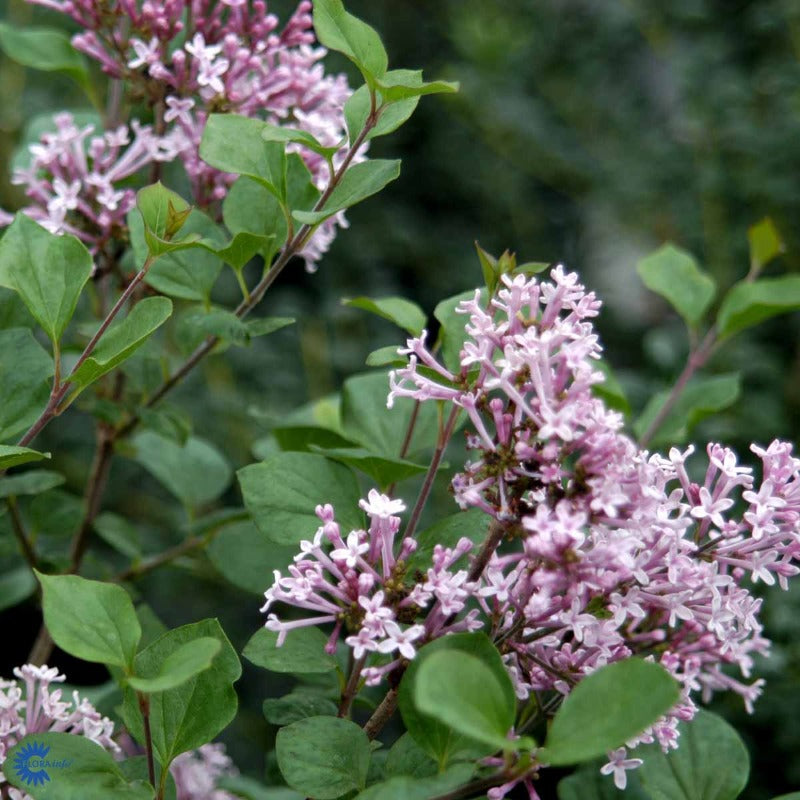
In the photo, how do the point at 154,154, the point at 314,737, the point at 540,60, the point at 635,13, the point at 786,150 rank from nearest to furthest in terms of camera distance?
1. the point at 314,737
2. the point at 154,154
3. the point at 786,150
4. the point at 635,13
5. the point at 540,60

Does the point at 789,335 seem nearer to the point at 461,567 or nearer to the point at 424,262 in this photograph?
the point at 424,262

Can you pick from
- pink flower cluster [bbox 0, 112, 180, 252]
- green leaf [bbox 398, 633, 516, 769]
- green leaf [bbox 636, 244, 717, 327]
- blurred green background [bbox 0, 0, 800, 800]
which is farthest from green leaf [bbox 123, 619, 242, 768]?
blurred green background [bbox 0, 0, 800, 800]

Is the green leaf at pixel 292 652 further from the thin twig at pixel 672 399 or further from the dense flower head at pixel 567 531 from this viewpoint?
the thin twig at pixel 672 399

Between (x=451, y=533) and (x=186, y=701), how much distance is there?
210mm

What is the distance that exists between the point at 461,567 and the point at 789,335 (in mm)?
1478

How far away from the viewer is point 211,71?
2.86ft

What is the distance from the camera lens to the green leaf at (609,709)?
50 centimetres

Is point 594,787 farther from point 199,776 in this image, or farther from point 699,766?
point 199,776

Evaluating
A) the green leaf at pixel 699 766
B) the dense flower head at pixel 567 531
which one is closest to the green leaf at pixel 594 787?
the green leaf at pixel 699 766

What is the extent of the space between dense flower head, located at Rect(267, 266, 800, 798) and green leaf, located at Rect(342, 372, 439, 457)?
0.20 m

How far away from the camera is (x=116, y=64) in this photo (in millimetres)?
963

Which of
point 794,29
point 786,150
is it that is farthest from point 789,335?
point 794,29

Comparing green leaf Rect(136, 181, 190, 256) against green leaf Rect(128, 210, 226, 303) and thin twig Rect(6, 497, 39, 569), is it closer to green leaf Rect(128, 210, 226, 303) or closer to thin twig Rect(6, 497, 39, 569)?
green leaf Rect(128, 210, 226, 303)

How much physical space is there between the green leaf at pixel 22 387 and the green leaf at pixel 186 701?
217mm
